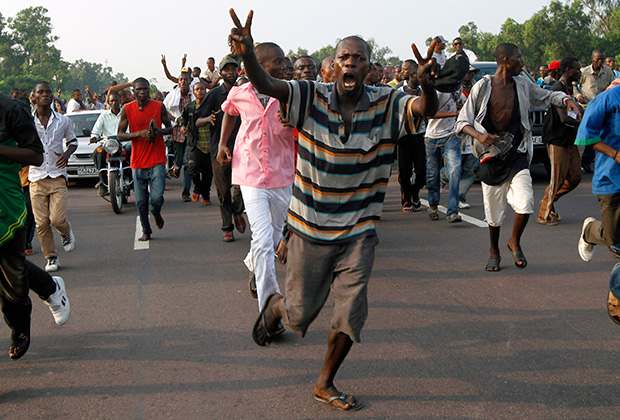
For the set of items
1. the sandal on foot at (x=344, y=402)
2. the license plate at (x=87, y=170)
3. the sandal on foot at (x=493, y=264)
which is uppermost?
the sandal on foot at (x=493, y=264)

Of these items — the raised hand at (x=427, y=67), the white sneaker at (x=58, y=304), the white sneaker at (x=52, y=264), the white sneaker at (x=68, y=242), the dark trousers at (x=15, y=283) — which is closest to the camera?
the raised hand at (x=427, y=67)

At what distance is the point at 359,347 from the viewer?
15.9 feet

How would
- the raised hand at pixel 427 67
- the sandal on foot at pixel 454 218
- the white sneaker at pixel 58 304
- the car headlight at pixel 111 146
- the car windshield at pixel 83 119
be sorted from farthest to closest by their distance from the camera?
the car windshield at pixel 83 119 < the car headlight at pixel 111 146 < the sandal on foot at pixel 454 218 < the white sneaker at pixel 58 304 < the raised hand at pixel 427 67

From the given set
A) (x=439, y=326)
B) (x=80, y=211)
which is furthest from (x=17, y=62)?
(x=439, y=326)

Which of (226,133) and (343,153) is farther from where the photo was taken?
(226,133)

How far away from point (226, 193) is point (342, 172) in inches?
194

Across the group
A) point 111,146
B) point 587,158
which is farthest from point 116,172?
point 587,158

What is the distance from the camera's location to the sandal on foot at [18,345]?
471 centimetres

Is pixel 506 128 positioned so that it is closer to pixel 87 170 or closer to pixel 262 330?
pixel 262 330

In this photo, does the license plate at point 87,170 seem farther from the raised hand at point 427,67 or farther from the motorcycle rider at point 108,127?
the raised hand at point 427,67

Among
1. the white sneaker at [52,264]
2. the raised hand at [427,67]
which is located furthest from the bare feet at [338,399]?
the white sneaker at [52,264]

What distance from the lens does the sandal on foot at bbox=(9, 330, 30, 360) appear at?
4.71 meters

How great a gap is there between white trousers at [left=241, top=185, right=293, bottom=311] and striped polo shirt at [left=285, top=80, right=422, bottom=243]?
1290mm

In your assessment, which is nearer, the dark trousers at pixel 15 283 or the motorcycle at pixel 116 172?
the dark trousers at pixel 15 283
